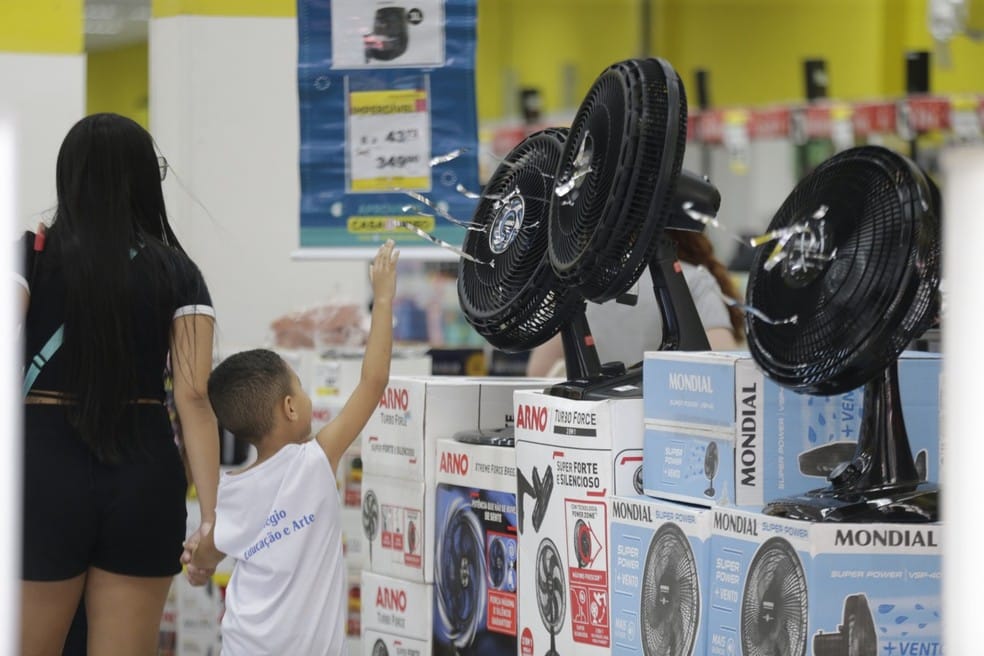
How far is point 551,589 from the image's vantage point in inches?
112

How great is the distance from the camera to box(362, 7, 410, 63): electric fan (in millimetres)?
4176

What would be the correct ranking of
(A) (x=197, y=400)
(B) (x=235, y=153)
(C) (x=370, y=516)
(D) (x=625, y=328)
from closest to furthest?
(A) (x=197, y=400) → (C) (x=370, y=516) → (D) (x=625, y=328) → (B) (x=235, y=153)

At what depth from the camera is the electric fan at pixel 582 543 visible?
2768 millimetres

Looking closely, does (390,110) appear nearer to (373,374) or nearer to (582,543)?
(373,374)

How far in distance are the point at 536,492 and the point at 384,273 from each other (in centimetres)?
58

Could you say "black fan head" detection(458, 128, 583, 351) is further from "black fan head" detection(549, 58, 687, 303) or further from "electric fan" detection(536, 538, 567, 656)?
"electric fan" detection(536, 538, 567, 656)

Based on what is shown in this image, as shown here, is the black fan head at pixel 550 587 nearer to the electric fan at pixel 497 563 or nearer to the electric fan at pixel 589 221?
the electric fan at pixel 497 563

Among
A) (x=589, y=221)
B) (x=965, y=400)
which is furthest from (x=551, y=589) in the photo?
(x=965, y=400)

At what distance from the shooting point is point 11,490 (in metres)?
1.31

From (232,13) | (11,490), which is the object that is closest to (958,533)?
(11,490)

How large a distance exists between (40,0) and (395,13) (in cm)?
199

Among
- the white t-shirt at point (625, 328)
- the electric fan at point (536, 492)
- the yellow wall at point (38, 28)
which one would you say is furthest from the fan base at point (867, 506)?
the yellow wall at point (38, 28)

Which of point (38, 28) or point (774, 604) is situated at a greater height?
point (38, 28)

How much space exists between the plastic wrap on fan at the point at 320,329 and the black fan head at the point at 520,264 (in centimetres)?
178
